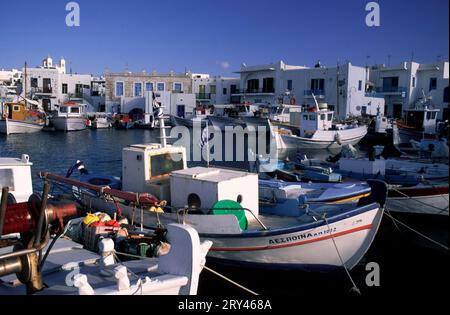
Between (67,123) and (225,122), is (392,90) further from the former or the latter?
(67,123)

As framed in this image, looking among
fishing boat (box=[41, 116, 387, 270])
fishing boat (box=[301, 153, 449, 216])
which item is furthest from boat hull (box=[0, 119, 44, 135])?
fishing boat (box=[41, 116, 387, 270])

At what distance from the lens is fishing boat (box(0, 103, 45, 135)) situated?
4806 cm

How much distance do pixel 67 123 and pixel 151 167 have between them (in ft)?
148

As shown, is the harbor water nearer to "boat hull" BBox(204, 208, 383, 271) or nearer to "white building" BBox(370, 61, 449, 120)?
"boat hull" BBox(204, 208, 383, 271)

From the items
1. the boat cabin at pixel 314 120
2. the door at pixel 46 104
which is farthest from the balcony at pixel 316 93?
the door at pixel 46 104

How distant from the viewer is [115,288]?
16.3ft

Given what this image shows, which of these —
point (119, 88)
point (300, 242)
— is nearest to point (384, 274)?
point (300, 242)

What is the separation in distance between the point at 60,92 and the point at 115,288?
68922 millimetres

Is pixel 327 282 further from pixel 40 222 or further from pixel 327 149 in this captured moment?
pixel 327 149

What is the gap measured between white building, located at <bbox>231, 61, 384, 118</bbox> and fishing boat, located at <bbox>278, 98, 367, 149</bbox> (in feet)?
33.3

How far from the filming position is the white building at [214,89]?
2689 inches

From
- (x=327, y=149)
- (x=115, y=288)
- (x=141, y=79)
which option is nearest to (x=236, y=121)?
(x=327, y=149)

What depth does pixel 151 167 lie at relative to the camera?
11414mm

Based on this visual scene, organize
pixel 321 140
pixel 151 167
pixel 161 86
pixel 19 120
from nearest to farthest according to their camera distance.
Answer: pixel 151 167
pixel 321 140
pixel 19 120
pixel 161 86
